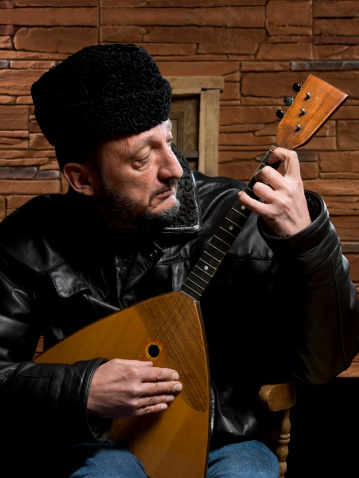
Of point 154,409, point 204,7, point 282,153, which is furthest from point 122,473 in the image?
point 204,7

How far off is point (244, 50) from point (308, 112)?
6.62 ft

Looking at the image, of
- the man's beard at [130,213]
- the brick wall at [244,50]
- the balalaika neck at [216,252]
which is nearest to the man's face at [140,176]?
the man's beard at [130,213]

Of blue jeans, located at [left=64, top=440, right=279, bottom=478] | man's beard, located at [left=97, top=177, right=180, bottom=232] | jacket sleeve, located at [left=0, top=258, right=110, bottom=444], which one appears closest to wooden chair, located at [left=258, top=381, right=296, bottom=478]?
blue jeans, located at [left=64, top=440, right=279, bottom=478]

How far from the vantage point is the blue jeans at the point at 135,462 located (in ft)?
5.10

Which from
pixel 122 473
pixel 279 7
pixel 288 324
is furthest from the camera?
pixel 279 7

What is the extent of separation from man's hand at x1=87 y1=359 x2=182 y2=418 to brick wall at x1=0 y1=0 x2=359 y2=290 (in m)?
2.17

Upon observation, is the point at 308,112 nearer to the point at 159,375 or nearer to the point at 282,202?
the point at 282,202

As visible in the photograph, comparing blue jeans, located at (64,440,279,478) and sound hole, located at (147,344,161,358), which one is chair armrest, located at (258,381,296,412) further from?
sound hole, located at (147,344,161,358)

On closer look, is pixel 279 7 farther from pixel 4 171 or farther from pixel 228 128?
pixel 4 171

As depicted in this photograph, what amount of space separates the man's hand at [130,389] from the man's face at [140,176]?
1.52 ft

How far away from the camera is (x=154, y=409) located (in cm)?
155

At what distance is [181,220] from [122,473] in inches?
29.0

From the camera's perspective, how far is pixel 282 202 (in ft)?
4.91

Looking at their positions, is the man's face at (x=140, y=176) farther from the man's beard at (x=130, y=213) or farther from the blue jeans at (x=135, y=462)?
the blue jeans at (x=135, y=462)
